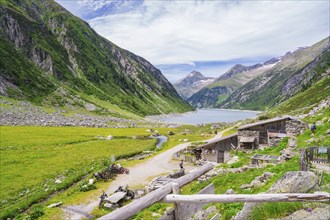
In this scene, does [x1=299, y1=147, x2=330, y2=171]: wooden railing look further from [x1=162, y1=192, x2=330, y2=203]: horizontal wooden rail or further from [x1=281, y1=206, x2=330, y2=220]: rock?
[x1=162, y1=192, x2=330, y2=203]: horizontal wooden rail

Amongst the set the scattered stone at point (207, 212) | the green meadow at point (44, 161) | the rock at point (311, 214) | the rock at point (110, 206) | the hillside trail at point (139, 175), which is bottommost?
the hillside trail at point (139, 175)

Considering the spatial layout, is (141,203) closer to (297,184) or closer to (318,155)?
(297,184)

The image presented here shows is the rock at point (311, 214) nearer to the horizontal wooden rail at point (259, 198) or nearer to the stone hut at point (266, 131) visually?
the horizontal wooden rail at point (259, 198)

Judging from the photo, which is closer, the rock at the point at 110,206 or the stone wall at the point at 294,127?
the rock at the point at 110,206

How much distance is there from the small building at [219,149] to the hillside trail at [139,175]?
14.0 ft

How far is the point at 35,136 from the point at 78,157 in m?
29.1

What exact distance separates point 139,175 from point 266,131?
2429 cm

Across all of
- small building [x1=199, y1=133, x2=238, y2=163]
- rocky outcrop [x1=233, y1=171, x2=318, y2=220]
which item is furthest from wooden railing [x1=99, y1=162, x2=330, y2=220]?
small building [x1=199, y1=133, x2=238, y2=163]

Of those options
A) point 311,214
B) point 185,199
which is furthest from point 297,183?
point 185,199

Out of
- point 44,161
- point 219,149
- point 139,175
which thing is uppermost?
point 219,149

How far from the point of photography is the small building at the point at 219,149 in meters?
56.0

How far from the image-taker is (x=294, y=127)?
51.5 metres

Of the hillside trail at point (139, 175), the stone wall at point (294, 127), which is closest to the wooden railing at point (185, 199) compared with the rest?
the hillside trail at point (139, 175)

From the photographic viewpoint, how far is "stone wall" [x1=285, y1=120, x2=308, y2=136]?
50188 mm
